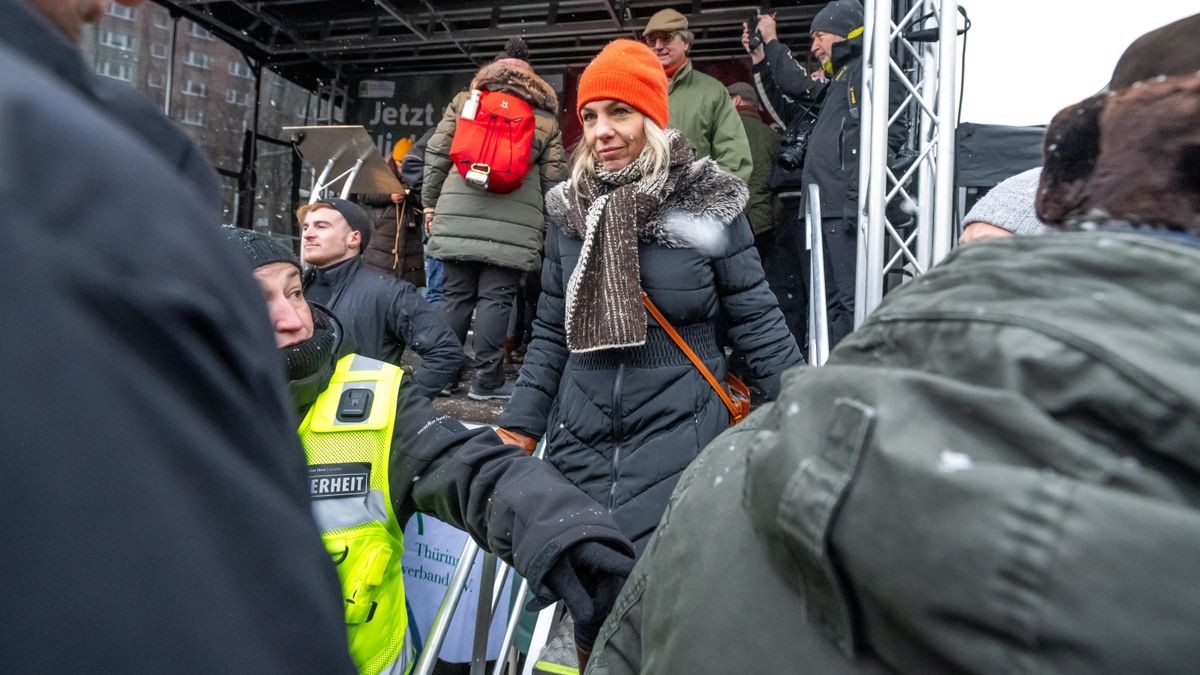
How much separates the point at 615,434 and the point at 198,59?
7646 millimetres

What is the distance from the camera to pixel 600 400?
2215 millimetres

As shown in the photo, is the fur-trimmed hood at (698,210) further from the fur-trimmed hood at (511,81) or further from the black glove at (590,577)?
the fur-trimmed hood at (511,81)

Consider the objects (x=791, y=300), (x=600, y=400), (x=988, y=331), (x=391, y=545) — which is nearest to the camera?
(x=988, y=331)

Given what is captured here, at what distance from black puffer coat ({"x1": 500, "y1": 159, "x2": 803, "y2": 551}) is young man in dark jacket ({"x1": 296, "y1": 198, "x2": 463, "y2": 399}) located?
1.25 meters

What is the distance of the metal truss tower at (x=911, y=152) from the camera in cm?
311

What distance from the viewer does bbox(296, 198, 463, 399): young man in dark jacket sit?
356cm

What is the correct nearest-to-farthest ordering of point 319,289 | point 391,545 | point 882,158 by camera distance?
point 391,545 → point 882,158 → point 319,289

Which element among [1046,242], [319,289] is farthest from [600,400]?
[319,289]

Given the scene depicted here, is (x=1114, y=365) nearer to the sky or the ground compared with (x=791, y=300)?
nearer to the ground

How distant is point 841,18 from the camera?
4039mm

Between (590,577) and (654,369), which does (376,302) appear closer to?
(654,369)

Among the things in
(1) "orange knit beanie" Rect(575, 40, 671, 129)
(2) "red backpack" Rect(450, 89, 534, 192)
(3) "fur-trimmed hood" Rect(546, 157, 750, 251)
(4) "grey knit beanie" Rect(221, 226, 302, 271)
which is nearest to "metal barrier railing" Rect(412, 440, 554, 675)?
(3) "fur-trimmed hood" Rect(546, 157, 750, 251)

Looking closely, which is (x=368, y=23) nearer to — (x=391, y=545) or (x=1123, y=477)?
(x=391, y=545)

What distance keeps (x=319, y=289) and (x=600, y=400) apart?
6.49ft
